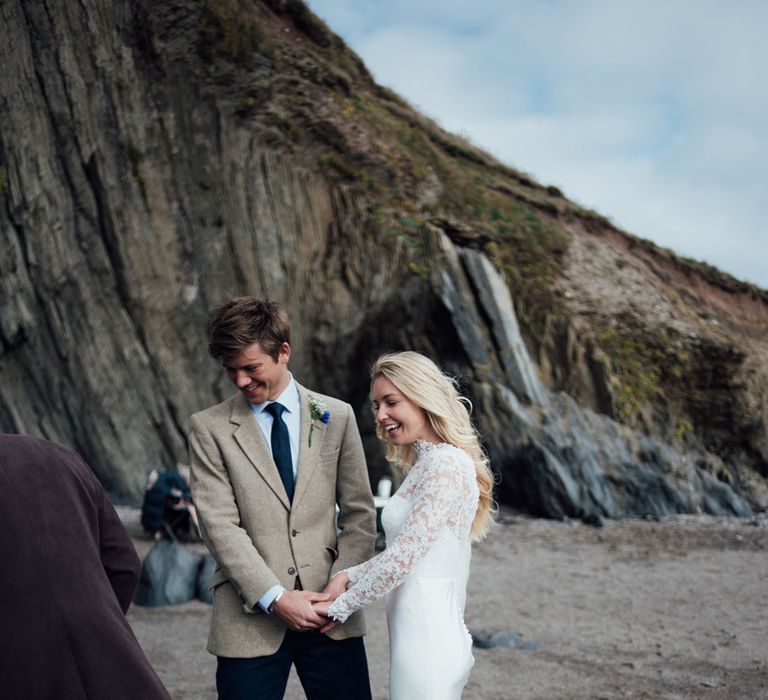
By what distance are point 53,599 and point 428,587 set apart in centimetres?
130

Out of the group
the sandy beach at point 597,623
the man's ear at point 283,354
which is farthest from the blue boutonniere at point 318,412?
the sandy beach at point 597,623

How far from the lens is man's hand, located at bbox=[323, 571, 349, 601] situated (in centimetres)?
281

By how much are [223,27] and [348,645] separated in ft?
58.1

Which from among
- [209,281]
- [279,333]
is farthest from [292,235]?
[279,333]

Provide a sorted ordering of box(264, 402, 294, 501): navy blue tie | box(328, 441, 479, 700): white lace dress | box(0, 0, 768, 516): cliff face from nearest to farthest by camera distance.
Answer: box(328, 441, 479, 700): white lace dress, box(264, 402, 294, 501): navy blue tie, box(0, 0, 768, 516): cliff face

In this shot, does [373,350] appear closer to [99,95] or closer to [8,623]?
[99,95]

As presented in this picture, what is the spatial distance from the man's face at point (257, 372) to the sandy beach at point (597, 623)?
3160 millimetres

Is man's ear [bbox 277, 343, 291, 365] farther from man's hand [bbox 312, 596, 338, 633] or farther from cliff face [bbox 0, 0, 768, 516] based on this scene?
cliff face [bbox 0, 0, 768, 516]

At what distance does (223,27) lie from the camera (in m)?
17.8

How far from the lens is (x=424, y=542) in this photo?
2.71 meters

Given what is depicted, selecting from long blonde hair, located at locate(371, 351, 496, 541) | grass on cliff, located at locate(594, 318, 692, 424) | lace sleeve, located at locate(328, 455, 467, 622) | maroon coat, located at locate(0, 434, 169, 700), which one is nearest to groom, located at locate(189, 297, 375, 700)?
lace sleeve, located at locate(328, 455, 467, 622)

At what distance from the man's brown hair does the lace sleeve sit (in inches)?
32.1

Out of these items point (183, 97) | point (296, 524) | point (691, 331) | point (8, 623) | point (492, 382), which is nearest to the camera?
point (8, 623)

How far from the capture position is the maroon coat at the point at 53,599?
1962 mm
